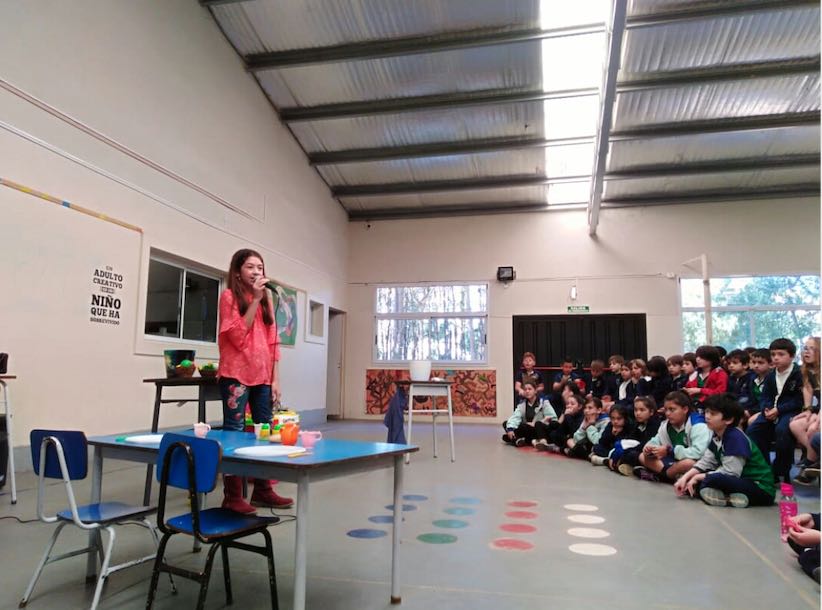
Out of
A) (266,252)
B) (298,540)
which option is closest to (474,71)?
(266,252)

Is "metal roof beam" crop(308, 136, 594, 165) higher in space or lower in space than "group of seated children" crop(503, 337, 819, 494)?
higher

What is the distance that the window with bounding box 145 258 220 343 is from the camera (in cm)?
549

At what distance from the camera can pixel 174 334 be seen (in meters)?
5.78

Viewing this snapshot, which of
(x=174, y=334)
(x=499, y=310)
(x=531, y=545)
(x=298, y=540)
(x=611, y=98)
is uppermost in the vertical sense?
(x=611, y=98)

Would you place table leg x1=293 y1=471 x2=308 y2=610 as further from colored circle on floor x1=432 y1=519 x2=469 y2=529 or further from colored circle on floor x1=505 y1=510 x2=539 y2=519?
colored circle on floor x1=505 y1=510 x2=539 y2=519

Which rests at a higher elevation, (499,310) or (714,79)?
(714,79)

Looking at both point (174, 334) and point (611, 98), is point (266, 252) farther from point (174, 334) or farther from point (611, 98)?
point (611, 98)

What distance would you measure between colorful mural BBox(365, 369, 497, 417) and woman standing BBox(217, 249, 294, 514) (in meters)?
6.99

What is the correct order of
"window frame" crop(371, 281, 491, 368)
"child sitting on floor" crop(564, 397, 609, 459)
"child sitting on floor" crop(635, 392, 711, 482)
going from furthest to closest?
"window frame" crop(371, 281, 491, 368) < "child sitting on floor" crop(564, 397, 609, 459) < "child sitting on floor" crop(635, 392, 711, 482)

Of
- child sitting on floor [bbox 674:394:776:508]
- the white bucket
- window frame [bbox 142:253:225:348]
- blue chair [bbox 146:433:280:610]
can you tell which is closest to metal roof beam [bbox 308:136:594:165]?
window frame [bbox 142:253:225:348]

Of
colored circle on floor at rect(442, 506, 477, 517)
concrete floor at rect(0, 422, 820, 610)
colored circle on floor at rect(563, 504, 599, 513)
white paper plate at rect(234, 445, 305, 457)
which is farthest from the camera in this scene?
colored circle on floor at rect(563, 504, 599, 513)

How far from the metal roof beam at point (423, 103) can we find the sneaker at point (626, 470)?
4.70 meters

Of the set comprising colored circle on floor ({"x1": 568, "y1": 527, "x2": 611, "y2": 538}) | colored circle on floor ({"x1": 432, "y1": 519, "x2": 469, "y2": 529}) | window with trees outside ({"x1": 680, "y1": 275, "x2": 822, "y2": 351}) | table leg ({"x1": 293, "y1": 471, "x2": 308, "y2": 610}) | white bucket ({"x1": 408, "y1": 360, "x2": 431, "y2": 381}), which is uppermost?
window with trees outside ({"x1": 680, "y1": 275, "x2": 822, "y2": 351})

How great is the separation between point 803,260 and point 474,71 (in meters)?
6.32
